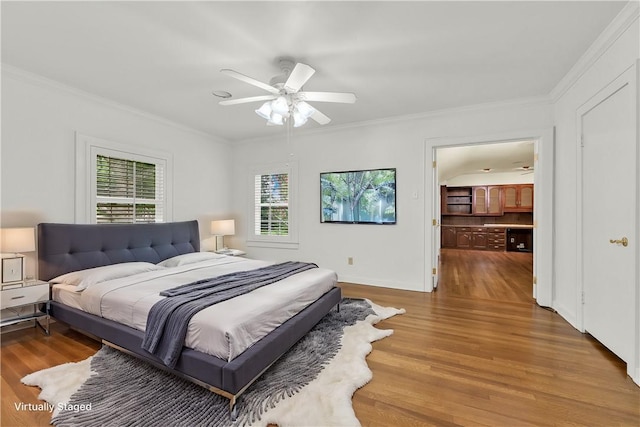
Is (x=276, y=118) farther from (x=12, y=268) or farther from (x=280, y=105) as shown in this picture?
(x=12, y=268)

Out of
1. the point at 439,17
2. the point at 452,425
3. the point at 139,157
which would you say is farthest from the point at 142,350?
the point at 439,17

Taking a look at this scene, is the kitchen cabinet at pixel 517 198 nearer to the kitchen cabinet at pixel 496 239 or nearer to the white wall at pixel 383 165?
the kitchen cabinet at pixel 496 239

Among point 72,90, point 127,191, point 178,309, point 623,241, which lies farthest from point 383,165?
point 72,90

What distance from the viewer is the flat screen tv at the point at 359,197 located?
4.46 m

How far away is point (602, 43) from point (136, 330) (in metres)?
4.32

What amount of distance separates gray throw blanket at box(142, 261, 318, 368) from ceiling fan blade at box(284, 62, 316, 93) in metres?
1.72

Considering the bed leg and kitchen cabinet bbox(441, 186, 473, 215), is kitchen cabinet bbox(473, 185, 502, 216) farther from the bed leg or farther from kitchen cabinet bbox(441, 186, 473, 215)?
the bed leg

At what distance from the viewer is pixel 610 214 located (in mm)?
Answer: 2391

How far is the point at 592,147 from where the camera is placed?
2.68 meters

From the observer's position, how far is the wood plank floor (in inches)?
66.4

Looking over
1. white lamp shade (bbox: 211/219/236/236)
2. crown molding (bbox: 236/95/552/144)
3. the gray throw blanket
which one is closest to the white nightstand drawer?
the gray throw blanket

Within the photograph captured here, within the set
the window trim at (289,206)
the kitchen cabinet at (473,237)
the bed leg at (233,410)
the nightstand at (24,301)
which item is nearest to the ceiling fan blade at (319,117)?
the window trim at (289,206)

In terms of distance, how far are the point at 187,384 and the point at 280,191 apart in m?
3.75

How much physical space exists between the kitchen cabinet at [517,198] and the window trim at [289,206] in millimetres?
7271
